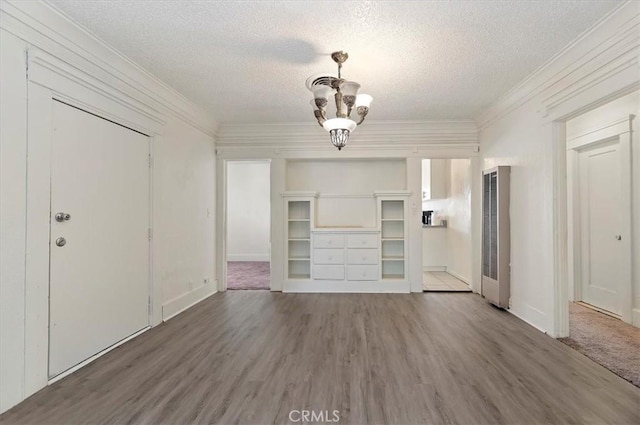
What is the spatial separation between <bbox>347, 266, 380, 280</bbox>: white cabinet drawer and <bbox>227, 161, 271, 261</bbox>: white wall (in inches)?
152

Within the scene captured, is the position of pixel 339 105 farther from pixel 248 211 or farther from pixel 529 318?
pixel 248 211

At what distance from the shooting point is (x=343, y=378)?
2252 mm

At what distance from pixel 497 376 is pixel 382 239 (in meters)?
2.84

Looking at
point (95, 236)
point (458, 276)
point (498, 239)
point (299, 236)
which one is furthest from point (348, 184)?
point (95, 236)

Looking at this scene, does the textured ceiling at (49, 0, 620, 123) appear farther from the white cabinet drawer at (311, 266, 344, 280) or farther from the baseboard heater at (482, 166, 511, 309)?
the white cabinet drawer at (311, 266, 344, 280)

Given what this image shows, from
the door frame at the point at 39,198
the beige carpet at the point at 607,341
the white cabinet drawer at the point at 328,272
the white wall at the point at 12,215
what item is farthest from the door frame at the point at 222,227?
the beige carpet at the point at 607,341

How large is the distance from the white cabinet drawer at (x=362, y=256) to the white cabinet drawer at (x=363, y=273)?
0.31 ft

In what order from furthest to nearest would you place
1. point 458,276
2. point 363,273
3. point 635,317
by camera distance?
point 458,276 → point 363,273 → point 635,317

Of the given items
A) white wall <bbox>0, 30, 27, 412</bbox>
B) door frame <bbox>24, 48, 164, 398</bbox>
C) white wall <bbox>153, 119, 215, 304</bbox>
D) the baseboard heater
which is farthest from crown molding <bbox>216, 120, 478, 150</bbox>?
white wall <bbox>0, 30, 27, 412</bbox>

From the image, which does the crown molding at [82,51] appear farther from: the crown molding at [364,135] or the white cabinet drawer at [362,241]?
the white cabinet drawer at [362,241]

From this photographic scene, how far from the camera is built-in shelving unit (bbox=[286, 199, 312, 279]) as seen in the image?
522cm

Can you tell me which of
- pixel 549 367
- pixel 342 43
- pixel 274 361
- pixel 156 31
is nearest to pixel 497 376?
pixel 549 367

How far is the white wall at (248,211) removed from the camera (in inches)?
324

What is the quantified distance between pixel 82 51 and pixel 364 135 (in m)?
3.60
